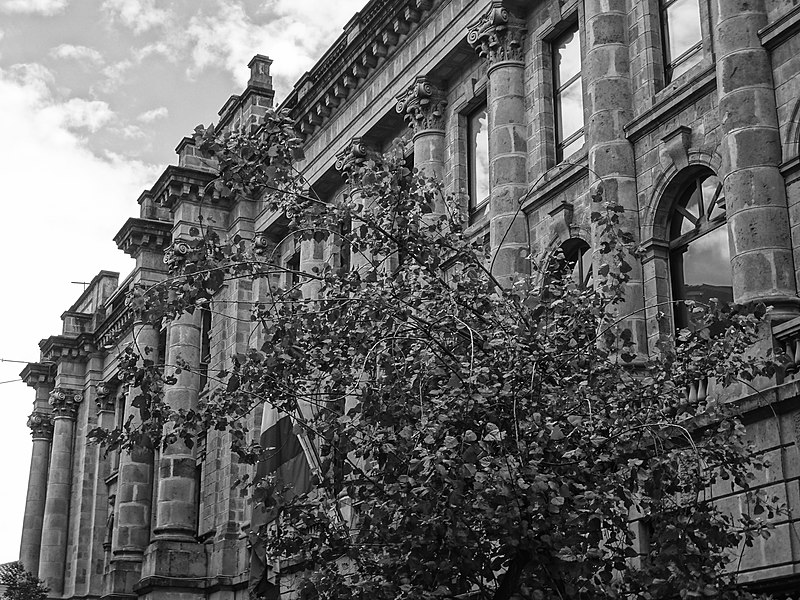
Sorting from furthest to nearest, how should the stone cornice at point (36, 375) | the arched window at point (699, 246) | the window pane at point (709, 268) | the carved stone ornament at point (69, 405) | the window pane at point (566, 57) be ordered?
the stone cornice at point (36, 375) → the carved stone ornament at point (69, 405) → the window pane at point (566, 57) → the arched window at point (699, 246) → the window pane at point (709, 268)

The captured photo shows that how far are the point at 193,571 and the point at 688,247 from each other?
62.3ft

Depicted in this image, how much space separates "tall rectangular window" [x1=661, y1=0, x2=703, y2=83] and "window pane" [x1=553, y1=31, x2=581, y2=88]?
2.67 metres

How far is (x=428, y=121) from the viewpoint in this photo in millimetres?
26844

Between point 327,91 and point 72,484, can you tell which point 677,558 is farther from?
point 72,484

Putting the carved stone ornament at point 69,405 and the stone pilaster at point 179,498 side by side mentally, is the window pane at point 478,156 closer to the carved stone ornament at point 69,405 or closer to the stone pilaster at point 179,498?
the stone pilaster at point 179,498

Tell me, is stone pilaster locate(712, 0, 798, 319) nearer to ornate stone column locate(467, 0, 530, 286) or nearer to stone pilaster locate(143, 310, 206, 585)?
ornate stone column locate(467, 0, 530, 286)

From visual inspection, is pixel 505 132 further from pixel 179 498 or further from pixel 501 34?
pixel 179 498

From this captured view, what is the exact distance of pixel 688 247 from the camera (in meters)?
18.6

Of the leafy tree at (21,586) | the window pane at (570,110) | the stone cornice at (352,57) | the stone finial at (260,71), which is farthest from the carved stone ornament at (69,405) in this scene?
the window pane at (570,110)

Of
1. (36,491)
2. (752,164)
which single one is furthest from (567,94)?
(36,491)

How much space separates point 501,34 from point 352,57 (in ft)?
21.0

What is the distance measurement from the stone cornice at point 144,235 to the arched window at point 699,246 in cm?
2293

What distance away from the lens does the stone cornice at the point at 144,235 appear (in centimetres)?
3875

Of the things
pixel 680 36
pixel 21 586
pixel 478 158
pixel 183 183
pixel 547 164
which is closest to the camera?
pixel 680 36
